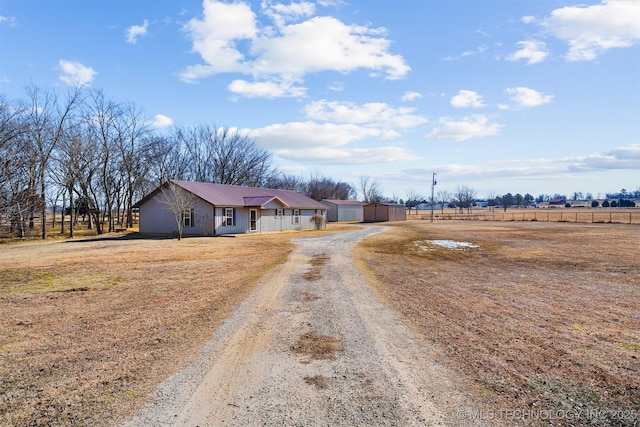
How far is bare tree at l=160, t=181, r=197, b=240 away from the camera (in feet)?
87.7

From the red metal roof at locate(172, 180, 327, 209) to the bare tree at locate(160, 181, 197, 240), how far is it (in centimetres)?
71

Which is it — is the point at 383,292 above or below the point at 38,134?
below

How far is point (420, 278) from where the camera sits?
38.7ft

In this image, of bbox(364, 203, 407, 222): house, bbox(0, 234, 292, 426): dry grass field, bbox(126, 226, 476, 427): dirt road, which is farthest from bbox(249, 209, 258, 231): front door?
bbox(364, 203, 407, 222): house

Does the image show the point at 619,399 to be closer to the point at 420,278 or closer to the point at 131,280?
the point at 420,278

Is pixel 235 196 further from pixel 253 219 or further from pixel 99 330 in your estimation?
pixel 99 330

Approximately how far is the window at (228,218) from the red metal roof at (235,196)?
0.59 meters

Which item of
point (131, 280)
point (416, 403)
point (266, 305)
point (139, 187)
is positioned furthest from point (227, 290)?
point (139, 187)

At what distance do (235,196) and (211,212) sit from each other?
187 inches

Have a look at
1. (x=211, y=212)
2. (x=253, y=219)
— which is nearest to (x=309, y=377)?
(x=211, y=212)

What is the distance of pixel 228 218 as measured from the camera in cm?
3016

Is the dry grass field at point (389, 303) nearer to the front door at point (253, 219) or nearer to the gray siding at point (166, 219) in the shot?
the gray siding at point (166, 219)

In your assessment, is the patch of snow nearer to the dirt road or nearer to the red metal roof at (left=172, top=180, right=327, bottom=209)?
the red metal roof at (left=172, top=180, right=327, bottom=209)

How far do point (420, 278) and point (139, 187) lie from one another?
41985 millimetres
